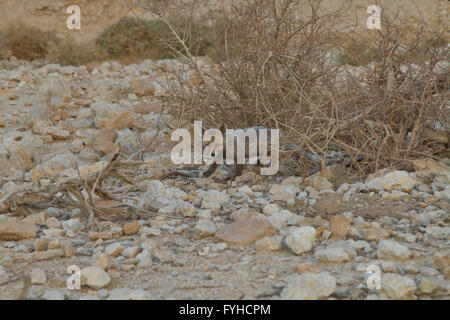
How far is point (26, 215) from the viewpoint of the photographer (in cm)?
276

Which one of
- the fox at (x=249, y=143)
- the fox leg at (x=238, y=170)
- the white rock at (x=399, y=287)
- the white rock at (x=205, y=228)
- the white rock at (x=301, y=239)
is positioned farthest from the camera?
the fox leg at (x=238, y=170)

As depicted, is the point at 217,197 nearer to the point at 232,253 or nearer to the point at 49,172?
the point at 232,253

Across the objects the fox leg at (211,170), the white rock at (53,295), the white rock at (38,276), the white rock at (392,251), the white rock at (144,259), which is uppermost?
the fox leg at (211,170)

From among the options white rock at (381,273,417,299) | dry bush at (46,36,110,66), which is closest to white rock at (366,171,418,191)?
white rock at (381,273,417,299)

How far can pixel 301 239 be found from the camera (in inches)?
86.4

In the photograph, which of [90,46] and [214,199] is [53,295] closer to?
[214,199]

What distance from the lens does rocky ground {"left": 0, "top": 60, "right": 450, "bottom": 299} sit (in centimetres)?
194

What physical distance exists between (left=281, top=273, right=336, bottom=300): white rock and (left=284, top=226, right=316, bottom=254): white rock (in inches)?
13.1

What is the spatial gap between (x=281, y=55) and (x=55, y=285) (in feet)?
6.51

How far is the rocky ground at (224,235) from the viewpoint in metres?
1.94

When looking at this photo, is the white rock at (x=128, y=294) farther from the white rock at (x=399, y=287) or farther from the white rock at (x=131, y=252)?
the white rock at (x=399, y=287)

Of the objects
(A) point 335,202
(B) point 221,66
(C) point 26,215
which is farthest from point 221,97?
(C) point 26,215

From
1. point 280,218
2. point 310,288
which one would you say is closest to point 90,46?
point 280,218

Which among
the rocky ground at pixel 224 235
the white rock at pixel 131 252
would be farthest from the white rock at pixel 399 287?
the white rock at pixel 131 252
